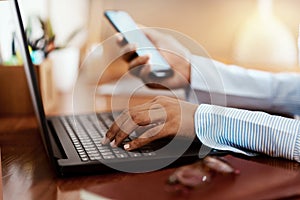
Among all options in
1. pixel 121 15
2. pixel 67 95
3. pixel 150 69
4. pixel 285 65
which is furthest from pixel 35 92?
pixel 285 65

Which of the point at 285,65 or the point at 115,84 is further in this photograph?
the point at 285,65

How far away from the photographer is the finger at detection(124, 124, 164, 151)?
881 mm

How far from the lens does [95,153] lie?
0.87 metres

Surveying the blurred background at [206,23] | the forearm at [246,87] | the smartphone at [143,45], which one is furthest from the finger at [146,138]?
the blurred background at [206,23]

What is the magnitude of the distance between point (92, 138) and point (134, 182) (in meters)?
0.30

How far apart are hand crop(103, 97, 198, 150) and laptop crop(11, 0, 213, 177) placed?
0.02m

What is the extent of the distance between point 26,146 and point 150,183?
441 mm

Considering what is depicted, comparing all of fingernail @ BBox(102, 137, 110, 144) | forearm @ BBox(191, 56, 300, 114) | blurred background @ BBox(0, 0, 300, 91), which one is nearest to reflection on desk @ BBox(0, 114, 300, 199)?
fingernail @ BBox(102, 137, 110, 144)

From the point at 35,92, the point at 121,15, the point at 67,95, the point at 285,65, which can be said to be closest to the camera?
the point at 35,92

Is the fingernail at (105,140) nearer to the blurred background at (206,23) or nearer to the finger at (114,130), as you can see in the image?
the finger at (114,130)

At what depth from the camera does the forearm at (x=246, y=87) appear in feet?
4.17

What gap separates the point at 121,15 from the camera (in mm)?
1447

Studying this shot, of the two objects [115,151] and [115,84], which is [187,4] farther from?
[115,151]

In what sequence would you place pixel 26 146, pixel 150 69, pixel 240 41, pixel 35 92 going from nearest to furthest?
pixel 35 92
pixel 26 146
pixel 150 69
pixel 240 41
